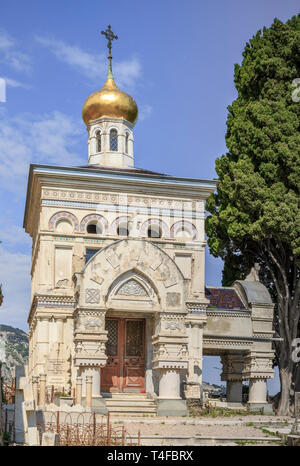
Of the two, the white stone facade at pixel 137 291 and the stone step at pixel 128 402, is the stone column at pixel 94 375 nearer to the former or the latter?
the white stone facade at pixel 137 291

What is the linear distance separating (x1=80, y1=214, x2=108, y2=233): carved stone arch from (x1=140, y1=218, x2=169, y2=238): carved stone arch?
1287mm

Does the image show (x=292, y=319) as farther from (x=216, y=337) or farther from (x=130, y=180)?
(x=130, y=180)

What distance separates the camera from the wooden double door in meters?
23.7

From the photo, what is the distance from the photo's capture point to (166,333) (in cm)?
2192

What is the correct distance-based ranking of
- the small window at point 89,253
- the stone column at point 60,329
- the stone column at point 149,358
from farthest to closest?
1. the small window at point 89,253
2. the stone column at point 60,329
3. the stone column at point 149,358

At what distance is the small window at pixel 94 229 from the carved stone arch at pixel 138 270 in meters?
3.03

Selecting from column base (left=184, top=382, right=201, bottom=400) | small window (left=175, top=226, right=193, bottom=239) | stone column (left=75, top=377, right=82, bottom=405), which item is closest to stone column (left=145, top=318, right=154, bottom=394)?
column base (left=184, top=382, right=201, bottom=400)

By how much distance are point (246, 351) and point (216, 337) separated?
3.65ft

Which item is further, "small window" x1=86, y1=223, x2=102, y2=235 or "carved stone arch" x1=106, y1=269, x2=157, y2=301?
"small window" x1=86, y1=223, x2=102, y2=235

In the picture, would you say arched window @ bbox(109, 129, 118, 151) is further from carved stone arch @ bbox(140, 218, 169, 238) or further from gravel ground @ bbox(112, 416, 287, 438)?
gravel ground @ bbox(112, 416, 287, 438)

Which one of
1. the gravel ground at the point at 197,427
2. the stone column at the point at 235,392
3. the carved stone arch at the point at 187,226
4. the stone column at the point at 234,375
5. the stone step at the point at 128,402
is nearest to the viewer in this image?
the gravel ground at the point at 197,427

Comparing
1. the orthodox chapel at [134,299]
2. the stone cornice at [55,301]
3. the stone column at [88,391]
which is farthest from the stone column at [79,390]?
the stone cornice at [55,301]

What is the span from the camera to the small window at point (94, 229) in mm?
25278

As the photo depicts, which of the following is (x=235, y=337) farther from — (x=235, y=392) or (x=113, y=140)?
(x=113, y=140)
